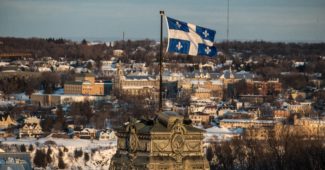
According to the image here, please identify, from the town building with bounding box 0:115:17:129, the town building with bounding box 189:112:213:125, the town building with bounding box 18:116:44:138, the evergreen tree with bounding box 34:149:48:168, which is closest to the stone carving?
the evergreen tree with bounding box 34:149:48:168

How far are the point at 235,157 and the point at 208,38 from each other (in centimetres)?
3779

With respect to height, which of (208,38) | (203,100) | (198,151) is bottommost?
(203,100)

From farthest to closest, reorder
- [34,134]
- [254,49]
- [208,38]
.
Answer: [254,49]
[34,134]
[208,38]

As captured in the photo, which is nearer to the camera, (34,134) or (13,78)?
(34,134)

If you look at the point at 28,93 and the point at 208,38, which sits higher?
the point at 208,38

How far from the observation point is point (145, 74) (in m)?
126

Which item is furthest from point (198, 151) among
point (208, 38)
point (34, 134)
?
point (34, 134)

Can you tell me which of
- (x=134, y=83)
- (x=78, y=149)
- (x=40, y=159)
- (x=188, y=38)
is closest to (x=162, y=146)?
(x=188, y=38)

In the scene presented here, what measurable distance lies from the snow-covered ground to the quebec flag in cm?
4097

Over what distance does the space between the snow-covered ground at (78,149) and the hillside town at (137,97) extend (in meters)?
0.07

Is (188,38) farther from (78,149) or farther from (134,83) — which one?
(134,83)

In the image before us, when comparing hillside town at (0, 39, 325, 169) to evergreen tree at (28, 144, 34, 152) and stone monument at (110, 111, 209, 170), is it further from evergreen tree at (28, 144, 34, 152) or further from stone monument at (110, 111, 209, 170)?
stone monument at (110, 111, 209, 170)

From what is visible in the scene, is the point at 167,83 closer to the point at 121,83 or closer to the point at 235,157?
the point at 121,83

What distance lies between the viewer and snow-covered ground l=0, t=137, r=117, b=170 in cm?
5591
